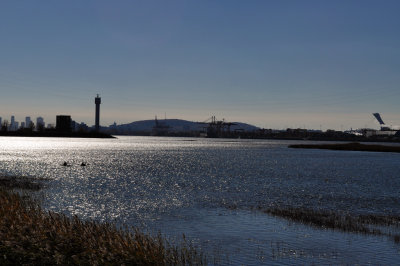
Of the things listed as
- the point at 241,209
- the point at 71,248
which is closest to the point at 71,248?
the point at 71,248

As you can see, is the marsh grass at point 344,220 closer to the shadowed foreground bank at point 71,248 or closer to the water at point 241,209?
the water at point 241,209

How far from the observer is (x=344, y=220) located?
29578mm

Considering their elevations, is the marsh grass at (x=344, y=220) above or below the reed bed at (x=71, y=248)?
below

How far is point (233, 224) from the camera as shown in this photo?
92.5 feet

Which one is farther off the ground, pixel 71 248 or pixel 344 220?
pixel 71 248

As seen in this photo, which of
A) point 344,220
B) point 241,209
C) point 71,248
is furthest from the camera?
point 241,209

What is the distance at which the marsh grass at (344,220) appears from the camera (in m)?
26.5

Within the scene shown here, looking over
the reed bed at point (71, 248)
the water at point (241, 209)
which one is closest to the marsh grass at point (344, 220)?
the water at point (241, 209)

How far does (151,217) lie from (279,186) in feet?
86.3

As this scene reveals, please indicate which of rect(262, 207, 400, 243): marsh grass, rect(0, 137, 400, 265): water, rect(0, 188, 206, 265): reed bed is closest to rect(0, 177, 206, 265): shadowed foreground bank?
rect(0, 188, 206, 265): reed bed

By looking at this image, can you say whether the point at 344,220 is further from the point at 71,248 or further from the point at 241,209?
the point at 71,248

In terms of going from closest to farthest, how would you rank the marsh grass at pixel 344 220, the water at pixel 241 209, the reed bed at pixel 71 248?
1. the reed bed at pixel 71 248
2. the water at pixel 241 209
3. the marsh grass at pixel 344 220

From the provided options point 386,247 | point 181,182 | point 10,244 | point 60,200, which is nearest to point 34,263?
point 10,244

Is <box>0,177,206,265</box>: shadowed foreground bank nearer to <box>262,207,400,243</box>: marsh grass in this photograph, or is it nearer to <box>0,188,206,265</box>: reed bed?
<box>0,188,206,265</box>: reed bed
